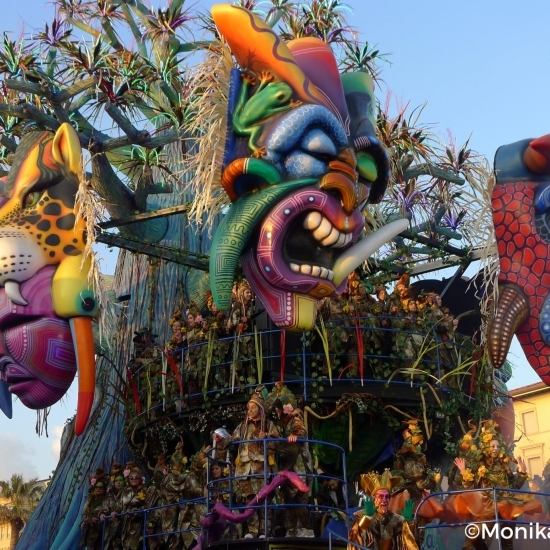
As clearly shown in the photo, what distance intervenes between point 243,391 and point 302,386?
0.88 meters

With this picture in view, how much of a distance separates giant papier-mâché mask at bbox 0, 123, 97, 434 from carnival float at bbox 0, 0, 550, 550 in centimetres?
3

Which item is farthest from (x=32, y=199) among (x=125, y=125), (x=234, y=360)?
(x=234, y=360)

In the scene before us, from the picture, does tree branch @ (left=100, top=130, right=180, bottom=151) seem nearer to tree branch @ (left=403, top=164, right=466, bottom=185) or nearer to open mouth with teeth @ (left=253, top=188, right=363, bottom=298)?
open mouth with teeth @ (left=253, top=188, right=363, bottom=298)

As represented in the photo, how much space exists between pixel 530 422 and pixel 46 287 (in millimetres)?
28713

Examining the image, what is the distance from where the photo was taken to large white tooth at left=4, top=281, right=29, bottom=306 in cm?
1393

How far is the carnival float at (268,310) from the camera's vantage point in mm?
12234

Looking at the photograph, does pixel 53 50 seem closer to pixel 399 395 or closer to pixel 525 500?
pixel 399 395

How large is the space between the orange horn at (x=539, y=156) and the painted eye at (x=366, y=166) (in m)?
2.20

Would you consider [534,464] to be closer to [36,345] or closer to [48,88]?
[36,345]

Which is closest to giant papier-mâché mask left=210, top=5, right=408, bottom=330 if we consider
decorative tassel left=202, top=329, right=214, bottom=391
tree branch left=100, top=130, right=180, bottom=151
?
decorative tassel left=202, top=329, right=214, bottom=391

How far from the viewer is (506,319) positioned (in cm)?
1298

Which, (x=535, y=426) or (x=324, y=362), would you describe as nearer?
(x=324, y=362)

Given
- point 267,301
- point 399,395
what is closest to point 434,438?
point 399,395

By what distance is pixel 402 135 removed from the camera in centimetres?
1692
